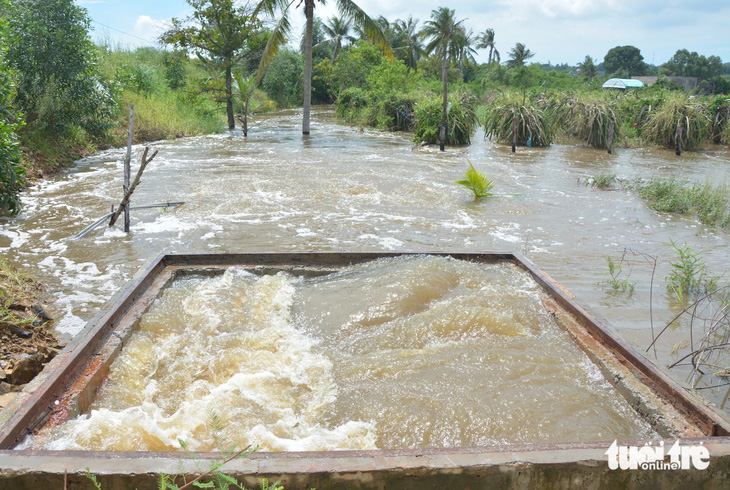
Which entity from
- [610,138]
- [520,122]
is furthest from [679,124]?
[520,122]

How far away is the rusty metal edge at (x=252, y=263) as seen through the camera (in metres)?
2.42

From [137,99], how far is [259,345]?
56.5ft

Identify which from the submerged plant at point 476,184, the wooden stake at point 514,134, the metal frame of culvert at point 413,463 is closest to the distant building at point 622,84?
the wooden stake at point 514,134

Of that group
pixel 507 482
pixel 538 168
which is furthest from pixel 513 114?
pixel 507 482

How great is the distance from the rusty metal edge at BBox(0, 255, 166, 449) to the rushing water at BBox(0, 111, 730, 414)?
4.10 feet

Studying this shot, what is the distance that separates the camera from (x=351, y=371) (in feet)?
10.8

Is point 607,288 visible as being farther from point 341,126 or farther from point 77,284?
point 341,126

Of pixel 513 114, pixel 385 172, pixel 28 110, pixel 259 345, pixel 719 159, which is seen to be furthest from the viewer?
pixel 513 114

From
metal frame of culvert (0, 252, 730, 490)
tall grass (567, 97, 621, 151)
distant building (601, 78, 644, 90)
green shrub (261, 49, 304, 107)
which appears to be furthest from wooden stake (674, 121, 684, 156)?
green shrub (261, 49, 304, 107)

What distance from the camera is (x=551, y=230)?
320 inches

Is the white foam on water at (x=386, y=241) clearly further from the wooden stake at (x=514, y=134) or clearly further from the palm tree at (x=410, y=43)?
the palm tree at (x=410, y=43)

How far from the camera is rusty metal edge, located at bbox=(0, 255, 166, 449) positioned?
2312 millimetres

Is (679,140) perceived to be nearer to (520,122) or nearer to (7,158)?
(520,122)

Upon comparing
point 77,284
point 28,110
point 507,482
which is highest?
point 28,110
